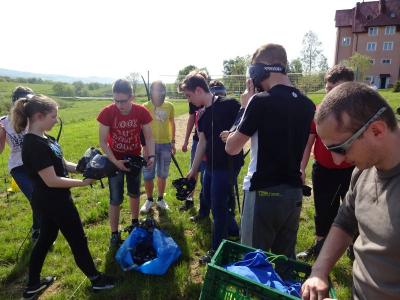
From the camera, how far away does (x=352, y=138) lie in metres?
1.46

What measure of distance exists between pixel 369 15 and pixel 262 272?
59065 mm

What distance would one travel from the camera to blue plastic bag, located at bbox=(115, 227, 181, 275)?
3730mm

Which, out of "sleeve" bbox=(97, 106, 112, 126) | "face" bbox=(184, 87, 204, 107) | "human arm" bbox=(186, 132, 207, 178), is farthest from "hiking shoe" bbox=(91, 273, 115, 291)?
"face" bbox=(184, 87, 204, 107)

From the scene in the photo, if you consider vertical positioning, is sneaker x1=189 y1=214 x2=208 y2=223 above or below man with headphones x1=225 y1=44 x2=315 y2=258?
below

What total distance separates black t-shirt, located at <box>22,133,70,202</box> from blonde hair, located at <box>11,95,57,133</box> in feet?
0.67

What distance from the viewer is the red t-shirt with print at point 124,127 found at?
14.0 ft

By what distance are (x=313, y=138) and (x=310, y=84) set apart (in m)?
17.1

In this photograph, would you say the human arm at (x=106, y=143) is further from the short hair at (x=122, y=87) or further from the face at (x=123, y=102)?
the short hair at (x=122, y=87)

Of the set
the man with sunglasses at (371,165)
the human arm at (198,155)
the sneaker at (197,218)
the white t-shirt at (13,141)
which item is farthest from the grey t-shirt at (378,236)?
the white t-shirt at (13,141)

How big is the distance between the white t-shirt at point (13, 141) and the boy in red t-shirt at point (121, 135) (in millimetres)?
1188

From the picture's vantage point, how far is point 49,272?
3941 millimetres

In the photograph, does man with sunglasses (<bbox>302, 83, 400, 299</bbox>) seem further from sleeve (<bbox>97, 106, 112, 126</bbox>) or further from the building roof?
the building roof

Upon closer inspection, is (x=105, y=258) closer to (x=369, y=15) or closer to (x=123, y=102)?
(x=123, y=102)

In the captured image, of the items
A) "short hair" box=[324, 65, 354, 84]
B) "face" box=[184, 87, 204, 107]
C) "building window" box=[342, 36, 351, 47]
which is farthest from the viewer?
"building window" box=[342, 36, 351, 47]
